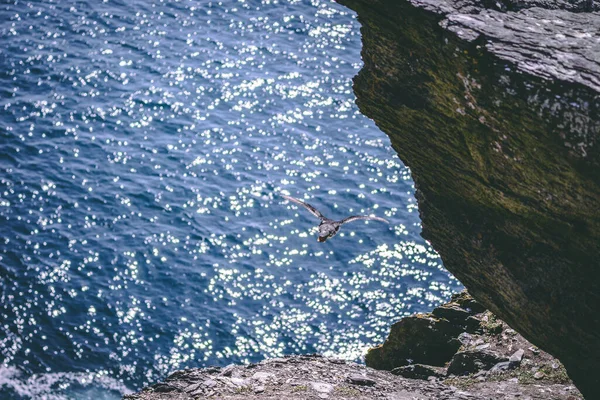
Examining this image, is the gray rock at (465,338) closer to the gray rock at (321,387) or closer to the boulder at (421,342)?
the boulder at (421,342)

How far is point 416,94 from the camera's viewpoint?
18031mm

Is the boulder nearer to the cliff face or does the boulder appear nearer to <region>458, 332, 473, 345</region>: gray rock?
<region>458, 332, 473, 345</region>: gray rock

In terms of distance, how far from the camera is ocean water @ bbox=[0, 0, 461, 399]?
4075 cm

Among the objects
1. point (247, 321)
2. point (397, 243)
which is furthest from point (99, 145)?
point (397, 243)

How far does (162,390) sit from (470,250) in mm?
10901

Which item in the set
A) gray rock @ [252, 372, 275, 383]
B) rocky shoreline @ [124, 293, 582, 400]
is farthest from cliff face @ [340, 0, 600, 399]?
gray rock @ [252, 372, 275, 383]

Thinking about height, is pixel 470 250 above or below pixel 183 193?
below

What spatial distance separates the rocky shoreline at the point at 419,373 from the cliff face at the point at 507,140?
2.99m

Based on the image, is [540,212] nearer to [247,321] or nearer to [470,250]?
[470,250]

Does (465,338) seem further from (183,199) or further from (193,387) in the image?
(183,199)

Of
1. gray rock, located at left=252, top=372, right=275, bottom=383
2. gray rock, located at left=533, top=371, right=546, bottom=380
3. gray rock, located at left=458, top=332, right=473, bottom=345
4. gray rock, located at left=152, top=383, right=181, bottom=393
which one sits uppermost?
gray rock, located at left=152, top=383, right=181, bottom=393

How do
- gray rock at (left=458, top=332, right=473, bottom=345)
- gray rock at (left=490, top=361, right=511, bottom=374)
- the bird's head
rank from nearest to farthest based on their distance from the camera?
1. gray rock at (left=490, top=361, right=511, bottom=374)
2. the bird's head
3. gray rock at (left=458, top=332, right=473, bottom=345)

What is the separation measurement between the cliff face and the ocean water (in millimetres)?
22978

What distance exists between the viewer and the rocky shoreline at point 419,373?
20.7 metres
